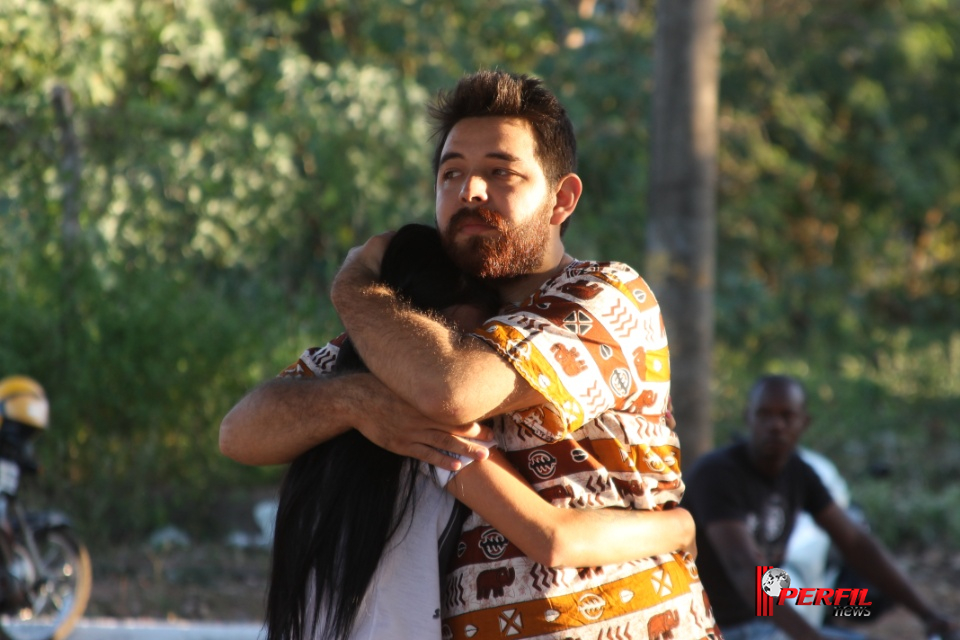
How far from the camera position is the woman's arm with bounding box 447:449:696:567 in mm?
2066

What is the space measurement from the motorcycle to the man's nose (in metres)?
4.32

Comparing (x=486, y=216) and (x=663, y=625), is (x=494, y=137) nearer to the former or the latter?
(x=486, y=216)

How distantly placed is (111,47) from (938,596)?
779cm

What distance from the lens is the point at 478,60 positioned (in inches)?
430

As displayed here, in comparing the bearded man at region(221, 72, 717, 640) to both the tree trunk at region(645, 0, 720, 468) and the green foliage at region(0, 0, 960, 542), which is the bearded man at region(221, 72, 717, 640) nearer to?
the tree trunk at region(645, 0, 720, 468)

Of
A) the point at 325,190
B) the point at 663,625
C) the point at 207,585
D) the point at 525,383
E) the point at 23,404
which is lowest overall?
the point at 207,585

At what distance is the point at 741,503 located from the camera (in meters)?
4.24

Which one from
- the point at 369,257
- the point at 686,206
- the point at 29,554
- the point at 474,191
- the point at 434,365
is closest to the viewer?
the point at 434,365

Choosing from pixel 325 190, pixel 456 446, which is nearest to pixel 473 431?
pixel 456 446

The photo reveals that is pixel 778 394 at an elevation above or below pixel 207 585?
above

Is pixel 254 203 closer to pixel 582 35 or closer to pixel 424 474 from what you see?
pixel 582 35

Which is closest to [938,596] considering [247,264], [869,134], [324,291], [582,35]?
[324,291]

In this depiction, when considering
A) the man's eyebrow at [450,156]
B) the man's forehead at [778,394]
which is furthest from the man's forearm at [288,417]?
the man's forehead at [778,394]

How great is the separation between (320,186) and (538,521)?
8.36 m
